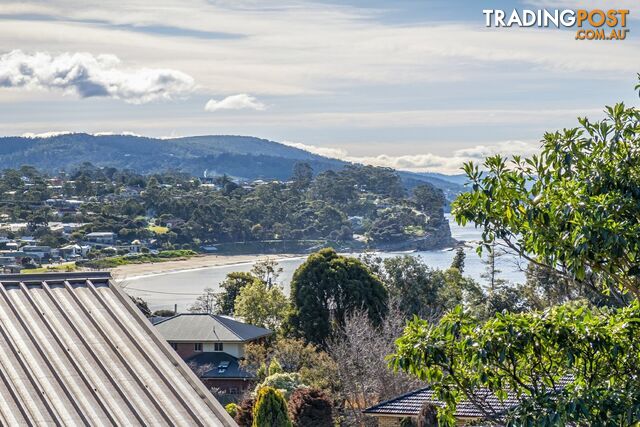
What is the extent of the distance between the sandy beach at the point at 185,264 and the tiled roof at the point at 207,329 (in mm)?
40640

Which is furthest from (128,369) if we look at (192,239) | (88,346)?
(192,239)

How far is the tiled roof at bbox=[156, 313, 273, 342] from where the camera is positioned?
38844 millimetres

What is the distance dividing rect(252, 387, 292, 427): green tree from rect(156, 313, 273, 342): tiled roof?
713 inches

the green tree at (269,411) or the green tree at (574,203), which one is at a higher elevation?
the green tree at (574,203)

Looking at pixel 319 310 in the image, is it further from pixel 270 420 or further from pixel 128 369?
pixel 128 369

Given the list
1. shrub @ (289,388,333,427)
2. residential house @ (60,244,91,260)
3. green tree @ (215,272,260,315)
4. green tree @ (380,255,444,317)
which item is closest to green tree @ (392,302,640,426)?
shrub @ (289,388,333,427)

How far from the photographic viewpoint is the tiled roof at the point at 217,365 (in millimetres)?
36156

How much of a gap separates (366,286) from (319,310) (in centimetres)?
196

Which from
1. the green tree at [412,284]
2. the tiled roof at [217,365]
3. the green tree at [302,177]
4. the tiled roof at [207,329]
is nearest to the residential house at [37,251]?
the tiled roof at [207,329]

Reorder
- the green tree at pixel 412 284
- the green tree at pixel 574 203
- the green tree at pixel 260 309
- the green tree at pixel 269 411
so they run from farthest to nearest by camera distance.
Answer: the green tree at pixel 260 309
the green tree at pixel 412 284
the green tree at pixel 269 411
the green tree at pixel 574 203

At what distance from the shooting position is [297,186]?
147 metres

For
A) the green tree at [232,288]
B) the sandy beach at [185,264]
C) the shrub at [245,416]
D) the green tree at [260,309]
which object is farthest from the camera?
the sandy beach at [185,264]

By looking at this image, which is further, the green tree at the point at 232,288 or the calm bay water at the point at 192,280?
the calm bay water at the point at 192,280

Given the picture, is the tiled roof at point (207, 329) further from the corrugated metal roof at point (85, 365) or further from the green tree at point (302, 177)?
the green tree at point (302, 177)
